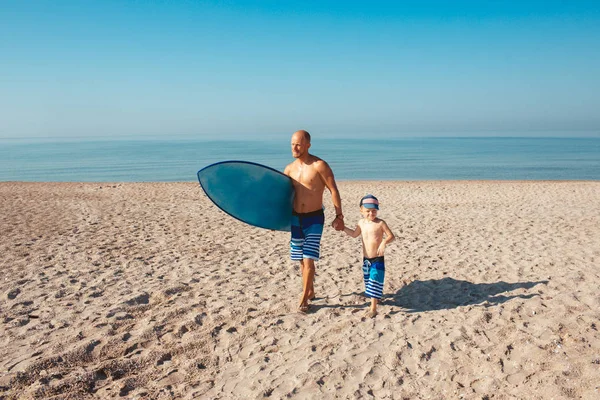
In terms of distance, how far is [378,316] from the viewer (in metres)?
4.70

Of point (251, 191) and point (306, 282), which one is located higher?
point (251, 191)

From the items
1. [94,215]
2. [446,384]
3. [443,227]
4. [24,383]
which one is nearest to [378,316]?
[446,384]

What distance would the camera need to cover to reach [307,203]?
4.64m

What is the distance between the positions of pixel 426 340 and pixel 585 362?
1.25 meters

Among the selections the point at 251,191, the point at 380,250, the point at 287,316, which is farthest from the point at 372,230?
the point at 251,191

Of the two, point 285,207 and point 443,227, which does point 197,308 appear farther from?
point 443,227

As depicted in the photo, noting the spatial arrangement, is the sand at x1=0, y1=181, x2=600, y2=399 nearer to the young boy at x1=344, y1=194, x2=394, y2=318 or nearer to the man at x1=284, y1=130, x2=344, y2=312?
the young boy at x1=344, y1=194, x2=394, y2=318

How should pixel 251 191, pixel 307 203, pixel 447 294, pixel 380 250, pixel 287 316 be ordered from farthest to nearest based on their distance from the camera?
pixel 447 294 < pixel 251 191 < pixel 287 316 < pixel 307 203 < pixel 380 250

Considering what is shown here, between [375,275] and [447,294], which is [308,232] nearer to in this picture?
[375,275]

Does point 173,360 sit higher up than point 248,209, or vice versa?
point 248,209

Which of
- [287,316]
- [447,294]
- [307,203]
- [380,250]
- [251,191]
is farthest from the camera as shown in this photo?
[447,294]

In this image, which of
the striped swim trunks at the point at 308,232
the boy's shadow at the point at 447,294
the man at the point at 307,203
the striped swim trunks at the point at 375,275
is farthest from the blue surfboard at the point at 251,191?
the boy's shadow at the point at 447,294

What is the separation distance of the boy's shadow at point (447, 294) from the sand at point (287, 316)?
34mm

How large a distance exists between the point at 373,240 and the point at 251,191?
155 centimetres
